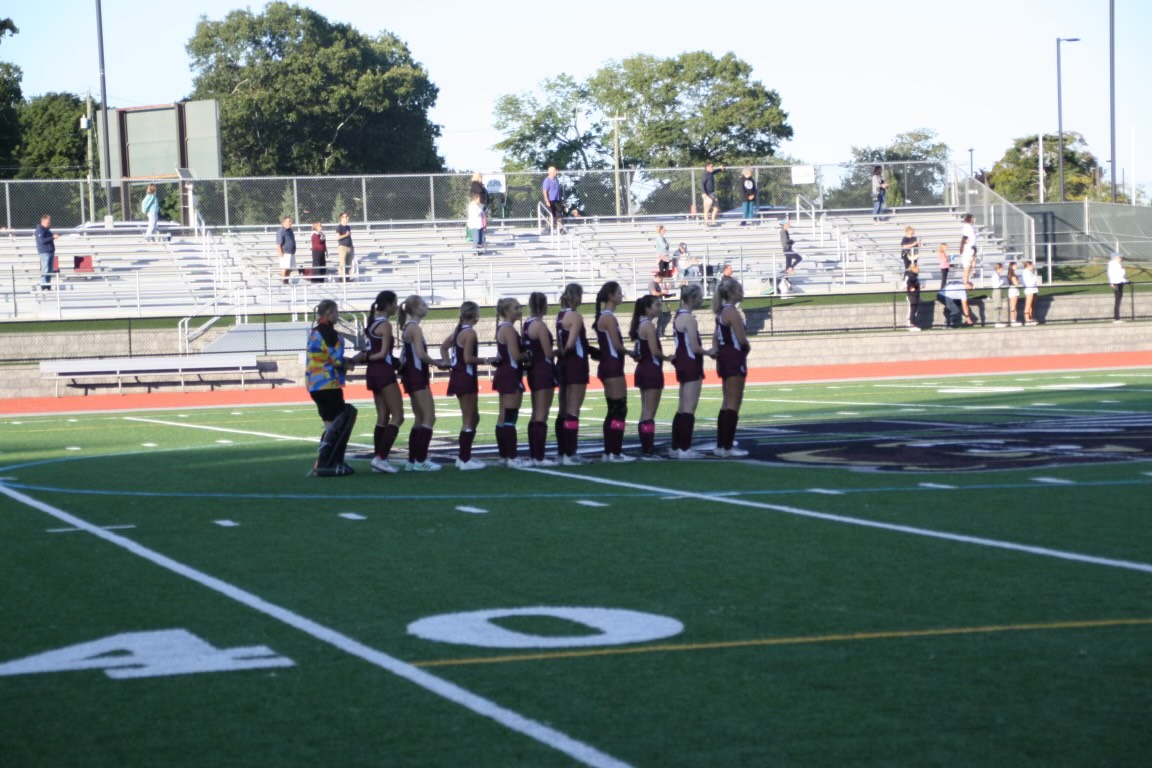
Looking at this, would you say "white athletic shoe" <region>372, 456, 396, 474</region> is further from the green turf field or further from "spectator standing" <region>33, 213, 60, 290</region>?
"spectator standing" <region>33, 213, 60, 290</region>

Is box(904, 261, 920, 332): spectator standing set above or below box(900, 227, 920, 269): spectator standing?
below

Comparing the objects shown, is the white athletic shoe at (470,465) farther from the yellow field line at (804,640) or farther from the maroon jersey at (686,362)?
the yellow field line at (804,640)

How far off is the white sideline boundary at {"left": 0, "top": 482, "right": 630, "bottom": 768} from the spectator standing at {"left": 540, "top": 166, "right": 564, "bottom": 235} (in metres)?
31.0

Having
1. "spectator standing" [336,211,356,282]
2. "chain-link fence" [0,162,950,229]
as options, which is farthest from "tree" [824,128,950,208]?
"spectator standing" [336,211,356,282]

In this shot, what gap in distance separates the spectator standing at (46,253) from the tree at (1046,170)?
204 ft

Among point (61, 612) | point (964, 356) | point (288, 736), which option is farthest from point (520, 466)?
point (964, 356)

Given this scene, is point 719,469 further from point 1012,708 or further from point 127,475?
point 1012,708

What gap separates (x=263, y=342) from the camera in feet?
105

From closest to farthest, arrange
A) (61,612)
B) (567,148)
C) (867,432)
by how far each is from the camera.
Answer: (61,612), (867,432), (567,148)

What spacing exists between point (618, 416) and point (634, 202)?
28700mm

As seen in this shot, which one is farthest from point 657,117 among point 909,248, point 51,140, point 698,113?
point 909,248

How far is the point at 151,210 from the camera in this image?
130ft

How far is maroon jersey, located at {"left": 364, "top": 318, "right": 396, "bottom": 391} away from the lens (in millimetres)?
13680

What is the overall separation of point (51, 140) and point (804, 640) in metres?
84.4
